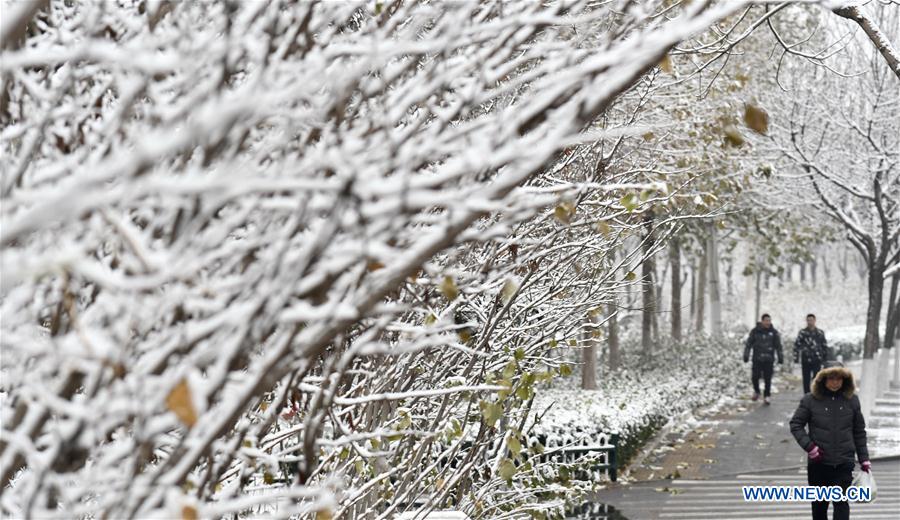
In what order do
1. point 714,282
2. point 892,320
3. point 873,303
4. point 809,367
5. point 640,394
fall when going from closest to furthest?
point 640,394
point 873,303
point 809,367
point 892,320
point 714,282

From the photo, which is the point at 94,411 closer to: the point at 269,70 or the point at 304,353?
the point at 304,353

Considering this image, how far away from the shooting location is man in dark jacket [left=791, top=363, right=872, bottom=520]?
7934mm

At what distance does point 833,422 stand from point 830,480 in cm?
48

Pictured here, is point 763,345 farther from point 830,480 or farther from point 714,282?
point 830,480

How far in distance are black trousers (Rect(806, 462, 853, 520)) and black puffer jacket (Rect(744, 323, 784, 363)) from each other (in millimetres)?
9714

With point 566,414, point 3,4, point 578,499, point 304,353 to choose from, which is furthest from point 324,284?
point 566,414

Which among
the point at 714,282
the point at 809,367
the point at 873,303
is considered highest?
the point at 873,303

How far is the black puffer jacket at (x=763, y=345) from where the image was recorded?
1777 centimetres

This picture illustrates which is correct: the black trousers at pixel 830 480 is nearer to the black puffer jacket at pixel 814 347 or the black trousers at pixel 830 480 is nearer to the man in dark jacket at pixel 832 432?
Result: the man in dark jacket at pixel 832 432

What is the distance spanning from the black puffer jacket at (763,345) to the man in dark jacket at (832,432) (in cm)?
973

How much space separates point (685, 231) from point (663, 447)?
7.65 m

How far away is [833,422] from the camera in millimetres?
7965

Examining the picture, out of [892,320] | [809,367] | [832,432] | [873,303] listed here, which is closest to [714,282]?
[892,320]

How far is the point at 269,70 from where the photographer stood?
161 cm
